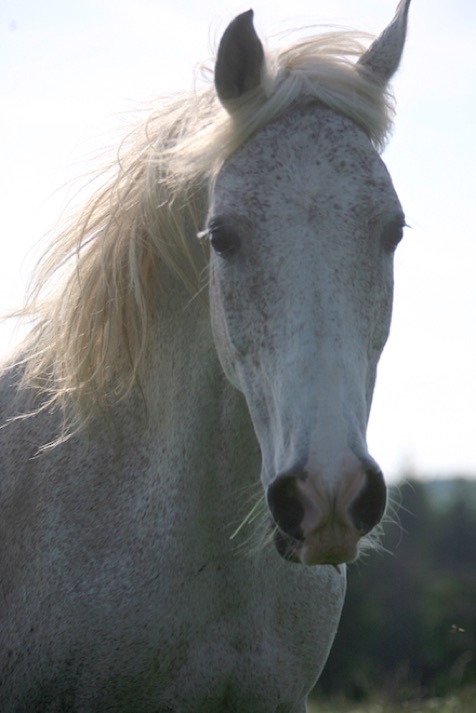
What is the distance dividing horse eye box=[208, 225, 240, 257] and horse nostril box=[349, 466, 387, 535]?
3.25 feet

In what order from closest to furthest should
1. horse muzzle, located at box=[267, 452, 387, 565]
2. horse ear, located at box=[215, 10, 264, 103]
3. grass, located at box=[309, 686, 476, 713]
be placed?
horse muzzle, located at box=[267, 452, 387, 565] < horse ear, located at box=[215, 10, 264, 103] < grass, located at box=[309, 686, 476, 713]

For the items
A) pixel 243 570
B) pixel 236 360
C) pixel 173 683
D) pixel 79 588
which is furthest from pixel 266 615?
pixel 236 360

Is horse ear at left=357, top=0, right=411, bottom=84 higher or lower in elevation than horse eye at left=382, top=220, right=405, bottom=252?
higher

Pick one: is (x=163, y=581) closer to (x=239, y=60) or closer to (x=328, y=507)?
(x=328, y=507)

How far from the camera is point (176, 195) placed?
4012mm

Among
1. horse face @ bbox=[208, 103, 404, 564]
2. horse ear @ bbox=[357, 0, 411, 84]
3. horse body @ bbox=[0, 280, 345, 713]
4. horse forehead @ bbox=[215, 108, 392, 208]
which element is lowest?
horse body @ bbox=[0, 280, 345, 713]

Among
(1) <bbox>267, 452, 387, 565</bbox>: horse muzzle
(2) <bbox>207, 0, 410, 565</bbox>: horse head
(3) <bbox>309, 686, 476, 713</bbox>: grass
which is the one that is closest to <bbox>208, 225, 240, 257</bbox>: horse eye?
(2) <bbox>207, 0, 410, 565</bbox>: horse head

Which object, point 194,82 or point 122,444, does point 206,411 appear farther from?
point 194,82

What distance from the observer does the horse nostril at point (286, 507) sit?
3048mm

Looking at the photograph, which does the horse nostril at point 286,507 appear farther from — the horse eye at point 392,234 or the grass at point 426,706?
the grass at point 426,706

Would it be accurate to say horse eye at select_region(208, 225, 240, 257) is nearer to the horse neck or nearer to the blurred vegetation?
the horse neck

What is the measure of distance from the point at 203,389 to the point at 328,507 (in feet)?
3.80

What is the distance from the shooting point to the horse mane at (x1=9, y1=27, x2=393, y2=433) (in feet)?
12.4

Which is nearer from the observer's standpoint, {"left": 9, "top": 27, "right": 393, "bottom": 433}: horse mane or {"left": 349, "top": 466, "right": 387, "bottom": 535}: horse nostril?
{"left": 349, "top": 466, "right": 387, "bottom": 535}: horse nostril
